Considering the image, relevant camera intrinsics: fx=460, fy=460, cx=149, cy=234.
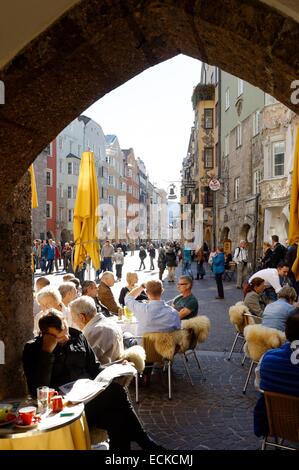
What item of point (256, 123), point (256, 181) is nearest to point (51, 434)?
point (256, 181)

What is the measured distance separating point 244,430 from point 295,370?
60.8 inches

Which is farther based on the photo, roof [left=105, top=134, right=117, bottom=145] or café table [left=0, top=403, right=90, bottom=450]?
roof [left=105, top=134, right=117, bottom=145]

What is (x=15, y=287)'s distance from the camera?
4.14 metres

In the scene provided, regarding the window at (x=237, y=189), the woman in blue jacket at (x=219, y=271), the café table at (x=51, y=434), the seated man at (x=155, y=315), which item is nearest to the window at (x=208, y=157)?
the window at (x=237, y=189)

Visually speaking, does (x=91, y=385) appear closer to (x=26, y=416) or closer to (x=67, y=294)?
(x=26, y=416)

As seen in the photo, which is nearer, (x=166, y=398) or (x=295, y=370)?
(x=295, y=370)

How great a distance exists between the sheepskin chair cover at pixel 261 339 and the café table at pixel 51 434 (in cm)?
248

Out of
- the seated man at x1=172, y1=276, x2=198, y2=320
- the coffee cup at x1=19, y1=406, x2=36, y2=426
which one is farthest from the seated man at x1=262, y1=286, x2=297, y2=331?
the coffee cup at x1=19, y1=406, x2=36, y2=426

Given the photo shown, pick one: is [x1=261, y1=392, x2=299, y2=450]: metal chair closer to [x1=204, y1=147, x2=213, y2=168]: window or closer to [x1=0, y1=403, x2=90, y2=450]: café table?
[x1=0, y1=403, x2=90, y2=450]: café table

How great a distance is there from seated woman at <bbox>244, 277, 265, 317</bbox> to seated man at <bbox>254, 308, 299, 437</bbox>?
3324mm

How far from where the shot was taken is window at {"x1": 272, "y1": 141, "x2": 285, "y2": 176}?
69.7 feet
